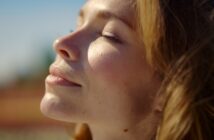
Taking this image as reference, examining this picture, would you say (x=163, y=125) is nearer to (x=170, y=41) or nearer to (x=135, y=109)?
(x=135, y=109)

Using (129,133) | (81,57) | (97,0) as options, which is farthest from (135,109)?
(97,0)

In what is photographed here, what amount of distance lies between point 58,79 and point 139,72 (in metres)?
0.19

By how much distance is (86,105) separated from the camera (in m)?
1.14

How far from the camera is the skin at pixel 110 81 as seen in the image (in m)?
1.13

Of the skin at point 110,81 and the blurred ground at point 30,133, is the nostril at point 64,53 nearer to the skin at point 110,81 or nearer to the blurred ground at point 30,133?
the skin at point 110,81

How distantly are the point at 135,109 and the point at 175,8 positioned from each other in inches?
9.7

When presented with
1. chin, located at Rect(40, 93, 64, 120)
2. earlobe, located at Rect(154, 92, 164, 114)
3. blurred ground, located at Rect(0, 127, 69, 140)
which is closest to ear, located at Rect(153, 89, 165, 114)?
earlobe, located at Rect(154, 92, 164, 114)

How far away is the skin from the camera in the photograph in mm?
1128

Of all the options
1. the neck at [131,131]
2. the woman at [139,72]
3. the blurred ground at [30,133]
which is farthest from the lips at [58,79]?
the blurred ground at [30,133]

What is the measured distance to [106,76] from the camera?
112 centimetres

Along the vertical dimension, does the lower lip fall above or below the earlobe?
above

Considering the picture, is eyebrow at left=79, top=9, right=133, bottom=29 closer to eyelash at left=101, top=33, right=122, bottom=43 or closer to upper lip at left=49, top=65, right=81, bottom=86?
eyelash at left=101, top=33, right=122, bottom=43

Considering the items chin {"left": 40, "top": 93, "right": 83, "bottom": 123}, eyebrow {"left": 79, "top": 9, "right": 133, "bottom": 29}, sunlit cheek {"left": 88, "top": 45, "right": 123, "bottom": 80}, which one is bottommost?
chin {"left": 40, "top": 93, "right": 83, "bottom": 123}

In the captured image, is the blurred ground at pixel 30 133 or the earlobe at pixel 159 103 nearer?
the earlobe at pixel 159 103
